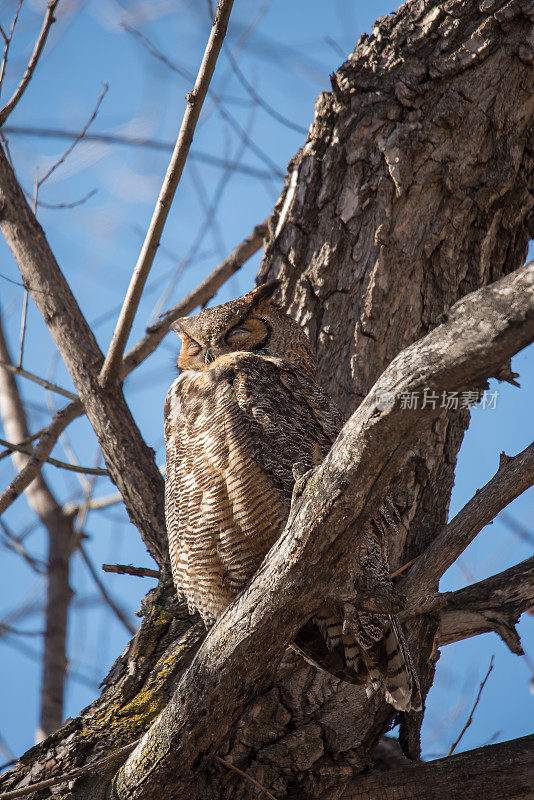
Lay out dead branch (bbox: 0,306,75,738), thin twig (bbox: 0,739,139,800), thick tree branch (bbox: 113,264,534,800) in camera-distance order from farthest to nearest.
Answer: dead branch (bbox: 0,306,75,738) → thin twig (bbox: 0,739,139,800) → thick tree branch (bbox: 113,264,534,800)

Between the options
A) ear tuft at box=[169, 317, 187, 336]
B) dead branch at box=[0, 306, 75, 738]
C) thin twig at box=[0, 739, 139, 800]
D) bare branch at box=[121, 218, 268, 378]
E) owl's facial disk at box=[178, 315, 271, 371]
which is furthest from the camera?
dead branch at box=[0, 306, 75, 738]

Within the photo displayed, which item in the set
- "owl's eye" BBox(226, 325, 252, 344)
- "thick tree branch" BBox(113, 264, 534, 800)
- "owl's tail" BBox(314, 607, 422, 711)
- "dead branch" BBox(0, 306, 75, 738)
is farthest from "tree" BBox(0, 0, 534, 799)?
"dead branch" BBox(0, 306, 75, 738)

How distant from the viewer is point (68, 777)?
6.35ft

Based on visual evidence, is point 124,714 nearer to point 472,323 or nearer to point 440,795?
point 440,795

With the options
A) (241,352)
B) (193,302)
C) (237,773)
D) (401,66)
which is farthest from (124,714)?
(401,66)

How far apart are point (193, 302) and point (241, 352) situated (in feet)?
3.56

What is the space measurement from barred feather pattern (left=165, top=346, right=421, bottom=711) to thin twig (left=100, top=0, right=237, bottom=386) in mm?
367

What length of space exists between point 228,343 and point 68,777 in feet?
5.21

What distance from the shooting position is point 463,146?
2.93 meters

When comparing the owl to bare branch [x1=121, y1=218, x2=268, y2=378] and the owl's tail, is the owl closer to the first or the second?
the owl's tail

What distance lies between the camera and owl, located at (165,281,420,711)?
79.0 inches

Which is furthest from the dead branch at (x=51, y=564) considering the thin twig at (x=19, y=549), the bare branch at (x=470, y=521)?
the bare branch at (x=470, y=521)

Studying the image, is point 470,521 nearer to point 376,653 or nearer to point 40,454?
point 376,653

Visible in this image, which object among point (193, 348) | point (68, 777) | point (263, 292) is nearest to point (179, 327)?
point (193, 348)
